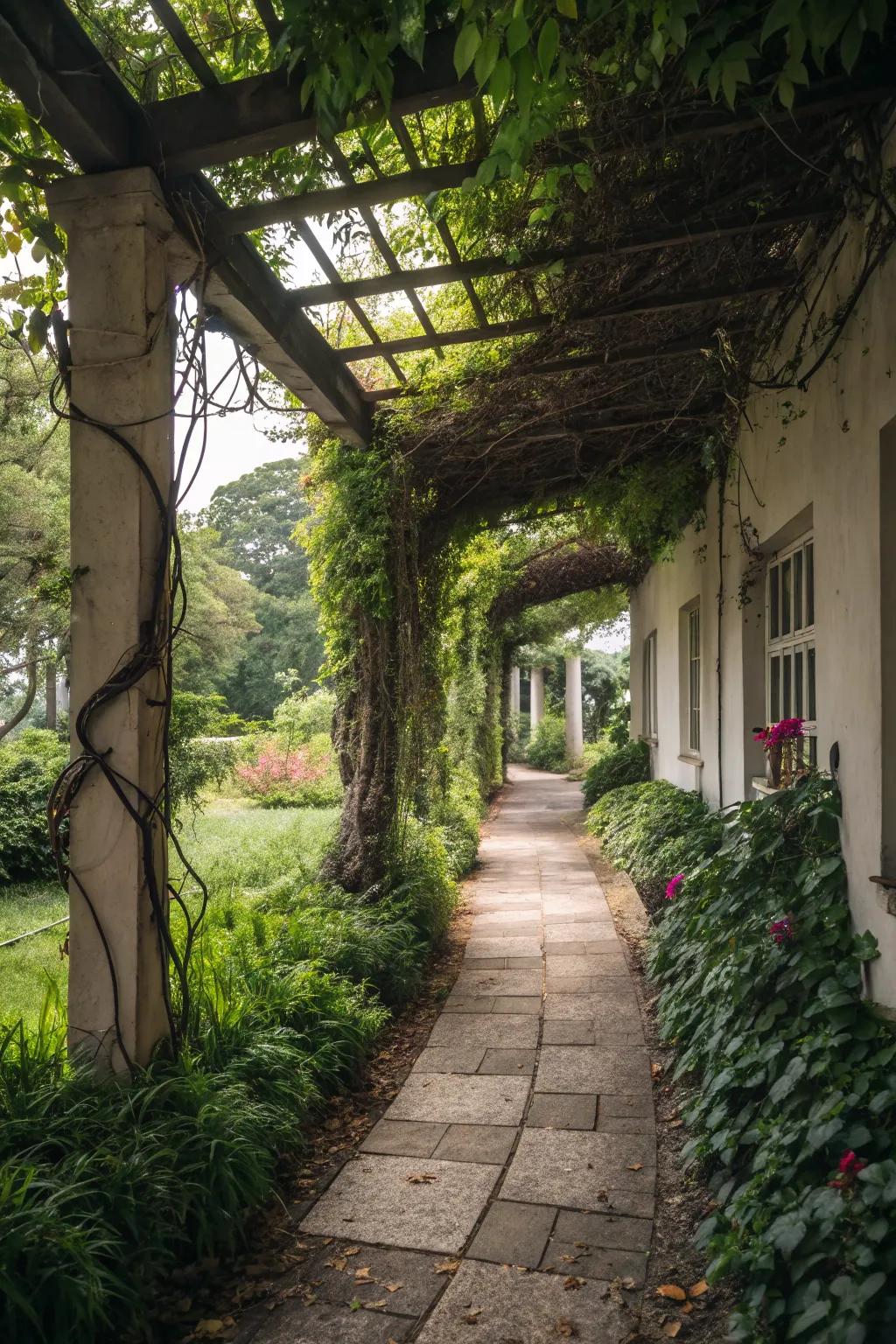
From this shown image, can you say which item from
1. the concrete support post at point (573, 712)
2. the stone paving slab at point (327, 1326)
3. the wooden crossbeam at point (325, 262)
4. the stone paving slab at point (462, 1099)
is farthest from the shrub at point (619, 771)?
the stone paving slab at point (327, 1326)

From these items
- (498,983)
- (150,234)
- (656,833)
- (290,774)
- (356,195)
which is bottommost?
(498,983)

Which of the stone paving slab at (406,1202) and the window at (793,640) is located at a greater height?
the window at (793,640)

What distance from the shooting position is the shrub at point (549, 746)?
22.2m

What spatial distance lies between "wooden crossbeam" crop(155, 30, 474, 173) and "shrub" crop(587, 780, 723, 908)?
12.4 ft

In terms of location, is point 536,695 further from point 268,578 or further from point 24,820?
point 24,820

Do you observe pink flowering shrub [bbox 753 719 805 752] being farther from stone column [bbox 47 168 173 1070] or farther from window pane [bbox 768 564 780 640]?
stone column [bbox 47 168 173 1070]

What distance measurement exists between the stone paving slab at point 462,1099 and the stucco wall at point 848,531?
151cm

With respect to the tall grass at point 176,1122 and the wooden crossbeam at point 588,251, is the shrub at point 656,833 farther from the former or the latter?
the wooden crossbeam at point 588,251

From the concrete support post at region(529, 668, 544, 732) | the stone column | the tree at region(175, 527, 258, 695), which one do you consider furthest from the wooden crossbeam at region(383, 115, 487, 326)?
the concrete support post at region(529, 668, 544, 732)

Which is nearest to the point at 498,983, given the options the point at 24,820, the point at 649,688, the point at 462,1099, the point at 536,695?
the point at 462,1099

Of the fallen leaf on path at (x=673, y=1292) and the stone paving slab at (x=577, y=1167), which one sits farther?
the stone paving slab at (x=577, y=1167)

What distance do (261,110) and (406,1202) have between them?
131 inches

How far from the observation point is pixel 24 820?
833cm

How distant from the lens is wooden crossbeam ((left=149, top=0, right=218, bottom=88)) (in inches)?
89.1
